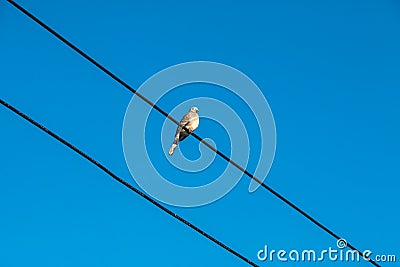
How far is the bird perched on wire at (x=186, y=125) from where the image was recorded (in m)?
8.30

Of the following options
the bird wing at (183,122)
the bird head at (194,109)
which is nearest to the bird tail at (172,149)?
the bird wing at (183,122)

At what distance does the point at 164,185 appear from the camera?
21.3 ft

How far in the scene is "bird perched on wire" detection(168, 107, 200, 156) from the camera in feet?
27.2

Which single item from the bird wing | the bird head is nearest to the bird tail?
the bird wing

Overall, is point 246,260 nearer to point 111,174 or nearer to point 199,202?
point 111,174

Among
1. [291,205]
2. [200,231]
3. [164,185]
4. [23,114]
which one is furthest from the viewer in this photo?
[164,185]

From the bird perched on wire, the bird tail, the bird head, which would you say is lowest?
the bird tail

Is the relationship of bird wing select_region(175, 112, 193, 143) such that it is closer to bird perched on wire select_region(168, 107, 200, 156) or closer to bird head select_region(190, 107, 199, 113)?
bird perched on wire select_region(168, 107, 200, 156)

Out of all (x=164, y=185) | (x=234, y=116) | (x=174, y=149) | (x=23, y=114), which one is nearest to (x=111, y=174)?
(x=23, y=114)

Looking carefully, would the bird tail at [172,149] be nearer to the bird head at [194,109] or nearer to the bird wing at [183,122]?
the bird wing at [183,122]

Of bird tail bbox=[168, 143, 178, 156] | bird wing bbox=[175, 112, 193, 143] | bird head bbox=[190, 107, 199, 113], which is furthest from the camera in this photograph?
bird head bbox=[190, 107, 199, 113]

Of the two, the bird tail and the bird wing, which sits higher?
the bird wing

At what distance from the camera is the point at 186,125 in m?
8.83

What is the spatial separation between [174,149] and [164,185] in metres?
1.78
